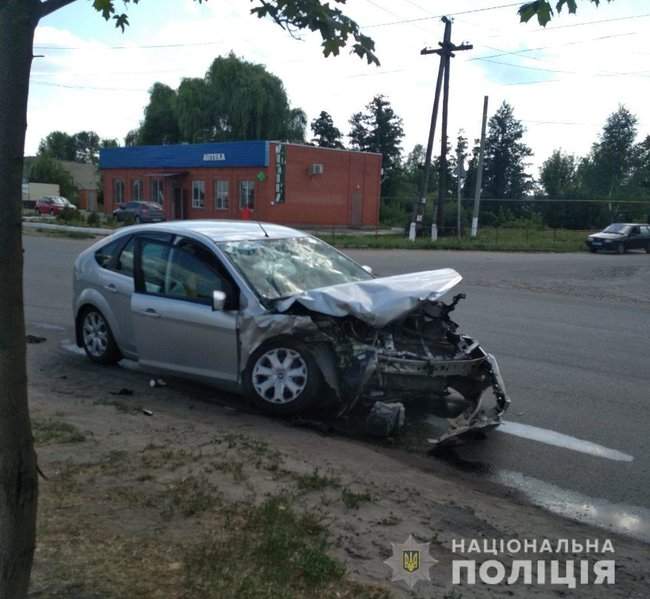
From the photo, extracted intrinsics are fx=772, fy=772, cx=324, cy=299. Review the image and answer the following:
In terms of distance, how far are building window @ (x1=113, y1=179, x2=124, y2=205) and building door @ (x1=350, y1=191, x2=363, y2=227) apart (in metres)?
18.0

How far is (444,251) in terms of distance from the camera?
3256cm

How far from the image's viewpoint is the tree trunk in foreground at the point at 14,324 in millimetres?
2617

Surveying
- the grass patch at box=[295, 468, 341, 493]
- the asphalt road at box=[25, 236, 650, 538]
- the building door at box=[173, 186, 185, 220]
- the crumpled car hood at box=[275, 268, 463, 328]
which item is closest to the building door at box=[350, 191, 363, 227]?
the building door at box=[173, 186, 185, 220]

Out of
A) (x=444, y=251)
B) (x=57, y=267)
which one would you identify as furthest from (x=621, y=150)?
(x=57, y=267)

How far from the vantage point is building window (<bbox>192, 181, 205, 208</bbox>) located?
52.1 meters

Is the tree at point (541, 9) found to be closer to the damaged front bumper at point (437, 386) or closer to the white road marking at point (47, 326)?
the damaged front bumper at point (437, 386)

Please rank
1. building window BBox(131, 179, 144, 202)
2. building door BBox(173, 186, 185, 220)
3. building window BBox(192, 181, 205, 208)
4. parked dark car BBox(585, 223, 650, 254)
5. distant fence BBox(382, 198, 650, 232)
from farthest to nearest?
building window BBox(131, 179, 144, 202) < distant fence BBox(382, 198, 650, 232) < building door BBox(173, 186, 185, 220) < building window BBox(192, 181, 205, 208) < parked dark car BBox(585, 223, 650, 254)

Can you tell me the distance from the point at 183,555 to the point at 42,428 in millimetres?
2478

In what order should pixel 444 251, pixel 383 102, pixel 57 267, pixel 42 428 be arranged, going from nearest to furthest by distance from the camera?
pixel 42 428
pixel 57 267
pixel 444 251
pixel 383 102

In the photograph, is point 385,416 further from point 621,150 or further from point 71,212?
point 621,150

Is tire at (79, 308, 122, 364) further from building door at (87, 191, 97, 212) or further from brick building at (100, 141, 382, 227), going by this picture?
building door at (87, 191, 97, 212)

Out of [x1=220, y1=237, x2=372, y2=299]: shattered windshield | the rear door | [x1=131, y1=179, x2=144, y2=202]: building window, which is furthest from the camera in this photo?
[x1=131, y1=179, x2=144, y2=202]: building window

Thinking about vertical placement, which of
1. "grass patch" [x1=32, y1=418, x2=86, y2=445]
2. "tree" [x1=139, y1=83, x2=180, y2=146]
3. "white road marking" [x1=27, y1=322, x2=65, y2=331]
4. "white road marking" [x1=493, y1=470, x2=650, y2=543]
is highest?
"tree" [x1=139, y1=83, x2=180, y2=146]

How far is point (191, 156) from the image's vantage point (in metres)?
52.2
